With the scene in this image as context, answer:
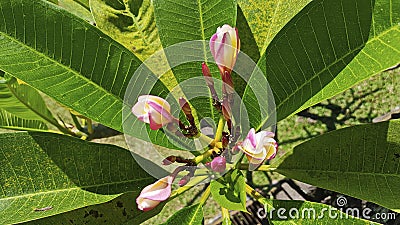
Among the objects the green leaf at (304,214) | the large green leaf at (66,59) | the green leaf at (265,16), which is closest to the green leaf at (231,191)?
the green leaf at (304,214)

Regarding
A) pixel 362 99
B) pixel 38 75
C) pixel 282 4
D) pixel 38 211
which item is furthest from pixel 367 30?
→ pixel 362 99

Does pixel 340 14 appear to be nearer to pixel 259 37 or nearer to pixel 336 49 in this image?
pixel 336 49

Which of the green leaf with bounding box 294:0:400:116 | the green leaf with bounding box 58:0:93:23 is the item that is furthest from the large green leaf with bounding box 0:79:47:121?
the green leaf with bounding box 294:0:400:116

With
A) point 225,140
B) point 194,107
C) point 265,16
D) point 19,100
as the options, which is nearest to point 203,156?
Answer: point 225,140

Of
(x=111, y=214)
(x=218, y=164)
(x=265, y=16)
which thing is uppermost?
(x=265, y=16)

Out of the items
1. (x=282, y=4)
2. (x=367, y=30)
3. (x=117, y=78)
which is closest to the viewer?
(x=367, y=30)

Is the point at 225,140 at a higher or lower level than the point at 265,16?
lower

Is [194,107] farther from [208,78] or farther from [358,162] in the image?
[358,162]
